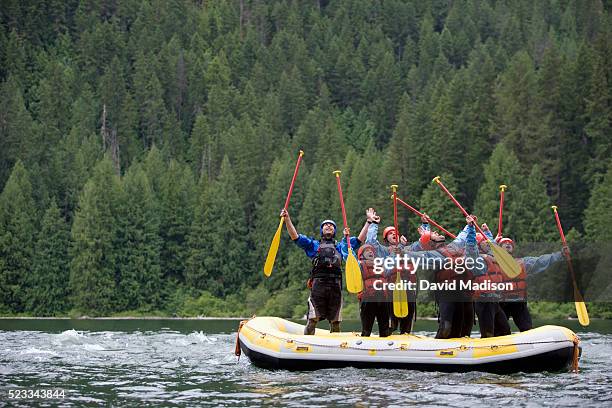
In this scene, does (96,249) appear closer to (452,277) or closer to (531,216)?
(531,216)

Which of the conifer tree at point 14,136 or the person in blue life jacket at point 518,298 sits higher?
the conifer tree at point 14,136

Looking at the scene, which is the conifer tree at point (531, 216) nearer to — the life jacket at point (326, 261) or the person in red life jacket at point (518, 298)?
the person in red life jacket at point (518, 298)

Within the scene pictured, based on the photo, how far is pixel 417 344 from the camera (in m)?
18.5

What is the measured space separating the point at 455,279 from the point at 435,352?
1652 mm

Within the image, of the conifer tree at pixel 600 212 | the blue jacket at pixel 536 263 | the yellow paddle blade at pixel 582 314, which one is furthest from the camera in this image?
the conifer tree at pixel 600 212

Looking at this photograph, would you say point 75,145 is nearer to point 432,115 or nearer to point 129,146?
point 129,146

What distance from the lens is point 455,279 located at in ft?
63.3

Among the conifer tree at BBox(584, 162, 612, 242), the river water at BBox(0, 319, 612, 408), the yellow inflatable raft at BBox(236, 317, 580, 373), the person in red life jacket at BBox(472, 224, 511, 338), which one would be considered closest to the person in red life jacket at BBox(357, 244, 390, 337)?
the yellow inflatable raft at BBox(236, 317, 580, 373)

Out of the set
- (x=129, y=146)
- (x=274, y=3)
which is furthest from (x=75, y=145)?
(x=274, y=3)

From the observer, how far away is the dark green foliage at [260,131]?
242 ft

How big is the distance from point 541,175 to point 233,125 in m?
59.3

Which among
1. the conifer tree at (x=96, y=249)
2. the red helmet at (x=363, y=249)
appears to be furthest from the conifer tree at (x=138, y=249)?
the red helmet at (x=363, y=249)

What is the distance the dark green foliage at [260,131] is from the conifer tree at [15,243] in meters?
0.17

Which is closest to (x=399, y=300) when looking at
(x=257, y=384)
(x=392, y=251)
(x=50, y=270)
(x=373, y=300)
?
(x=373, y=300)
